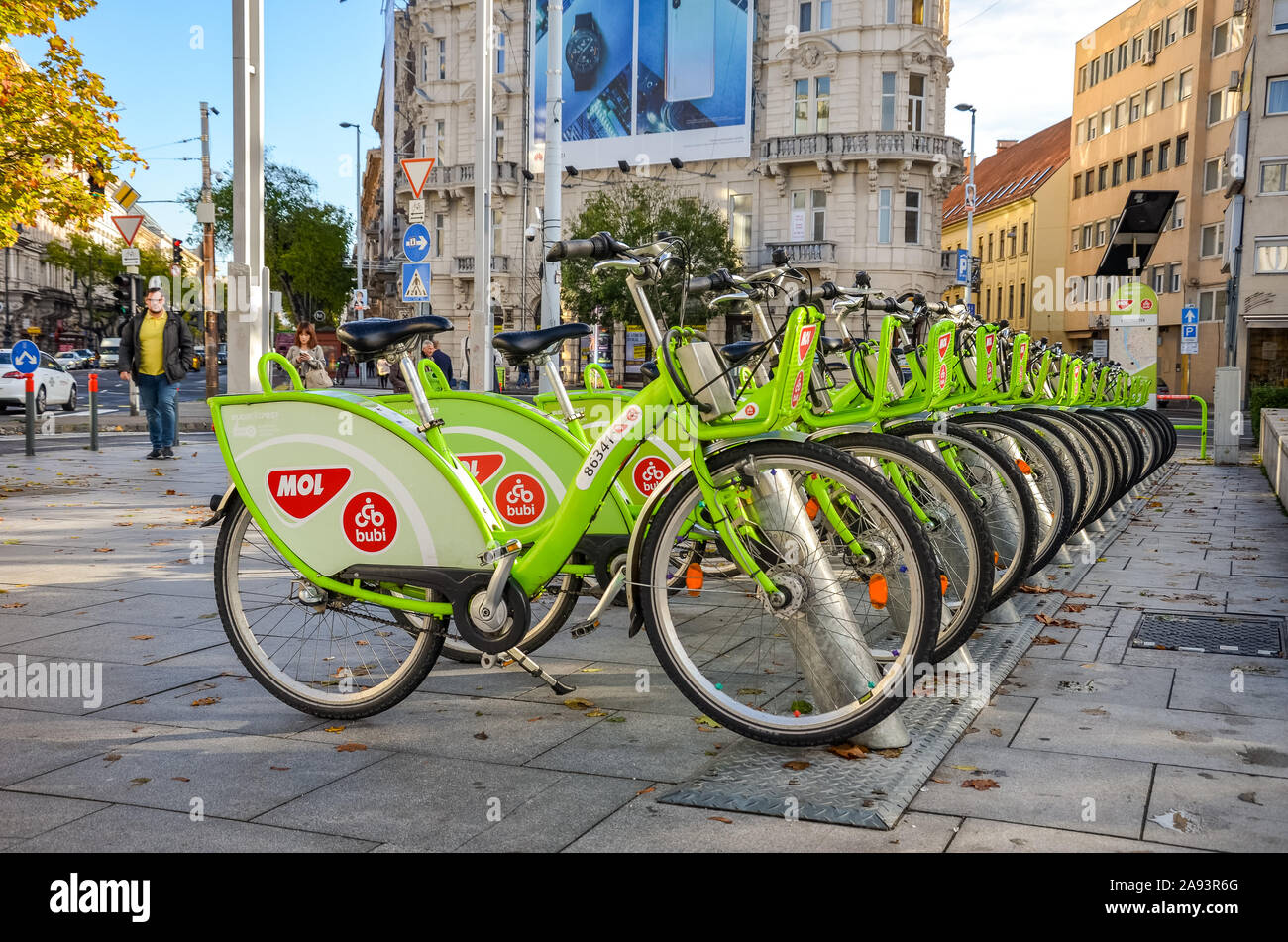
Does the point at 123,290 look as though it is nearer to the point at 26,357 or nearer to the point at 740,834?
the point at 26,357

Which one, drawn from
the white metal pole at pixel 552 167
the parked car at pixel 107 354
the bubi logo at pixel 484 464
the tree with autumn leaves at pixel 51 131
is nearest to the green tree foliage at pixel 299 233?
the parked car at pixel 107 354

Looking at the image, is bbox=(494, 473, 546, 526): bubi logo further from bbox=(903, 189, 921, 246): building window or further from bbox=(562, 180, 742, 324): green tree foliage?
bbox=(903, 189, 921, 246): building window

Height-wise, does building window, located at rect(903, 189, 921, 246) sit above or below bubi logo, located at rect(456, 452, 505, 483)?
above

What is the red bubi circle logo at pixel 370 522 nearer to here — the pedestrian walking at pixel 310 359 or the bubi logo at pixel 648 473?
the bubi logo at pixel 648 473

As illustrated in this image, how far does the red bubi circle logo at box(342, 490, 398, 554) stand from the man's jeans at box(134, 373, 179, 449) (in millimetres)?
11527

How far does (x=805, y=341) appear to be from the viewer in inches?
157

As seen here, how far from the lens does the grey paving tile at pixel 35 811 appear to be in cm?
339

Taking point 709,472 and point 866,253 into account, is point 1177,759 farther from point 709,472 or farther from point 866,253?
point 866,253

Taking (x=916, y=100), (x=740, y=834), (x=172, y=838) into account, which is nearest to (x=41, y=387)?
(x=172, y=838)

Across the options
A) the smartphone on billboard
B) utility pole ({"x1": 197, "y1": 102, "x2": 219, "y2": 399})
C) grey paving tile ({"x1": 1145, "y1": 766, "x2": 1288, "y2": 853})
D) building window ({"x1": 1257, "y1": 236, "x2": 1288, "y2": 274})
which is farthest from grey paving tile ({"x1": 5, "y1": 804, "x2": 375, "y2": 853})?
the smartphone on billboard

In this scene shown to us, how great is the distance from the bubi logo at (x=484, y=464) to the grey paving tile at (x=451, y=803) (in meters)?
1.61

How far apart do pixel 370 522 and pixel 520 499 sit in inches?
41.1

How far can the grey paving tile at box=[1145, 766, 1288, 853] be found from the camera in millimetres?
3334
